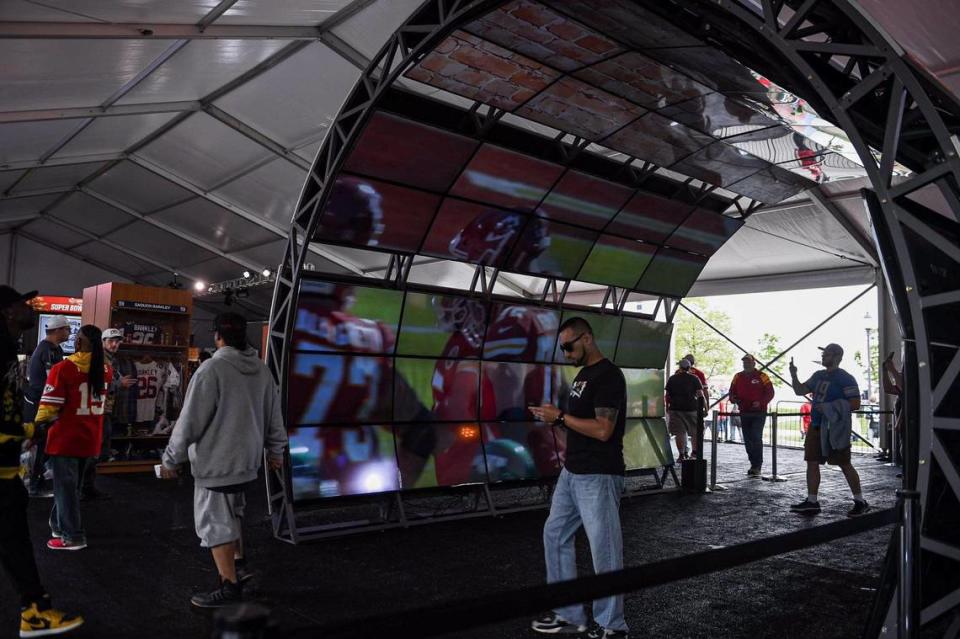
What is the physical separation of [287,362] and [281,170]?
10410mm

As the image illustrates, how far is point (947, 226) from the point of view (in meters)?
4.83

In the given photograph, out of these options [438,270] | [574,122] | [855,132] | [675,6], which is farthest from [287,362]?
[438,270]

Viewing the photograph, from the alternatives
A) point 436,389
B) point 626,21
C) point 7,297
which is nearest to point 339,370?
point 436,389

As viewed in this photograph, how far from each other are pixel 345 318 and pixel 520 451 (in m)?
3.20

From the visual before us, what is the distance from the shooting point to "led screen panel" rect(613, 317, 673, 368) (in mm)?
11648

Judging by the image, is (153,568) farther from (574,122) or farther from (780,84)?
(780,84)

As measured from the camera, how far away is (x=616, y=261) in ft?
36.2

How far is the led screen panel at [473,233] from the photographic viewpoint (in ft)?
29.5

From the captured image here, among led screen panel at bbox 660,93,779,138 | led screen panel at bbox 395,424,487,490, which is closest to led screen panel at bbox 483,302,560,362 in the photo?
led screen panel at bbox 395,424,487,490

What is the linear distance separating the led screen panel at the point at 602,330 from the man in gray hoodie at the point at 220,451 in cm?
609

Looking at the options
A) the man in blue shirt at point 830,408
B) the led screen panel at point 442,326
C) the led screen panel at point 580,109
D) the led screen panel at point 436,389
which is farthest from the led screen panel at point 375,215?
the man in blue shirt at point 830,408

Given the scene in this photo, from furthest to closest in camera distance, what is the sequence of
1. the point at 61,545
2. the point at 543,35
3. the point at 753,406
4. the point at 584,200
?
the point at 753,406 → the point at 584,200 → the point at 61,545 → the point at 543,35

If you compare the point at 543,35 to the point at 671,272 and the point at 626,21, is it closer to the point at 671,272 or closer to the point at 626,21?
the point at 626,21

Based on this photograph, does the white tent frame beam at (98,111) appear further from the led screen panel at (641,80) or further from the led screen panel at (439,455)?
the led screen panel at (641,80)
